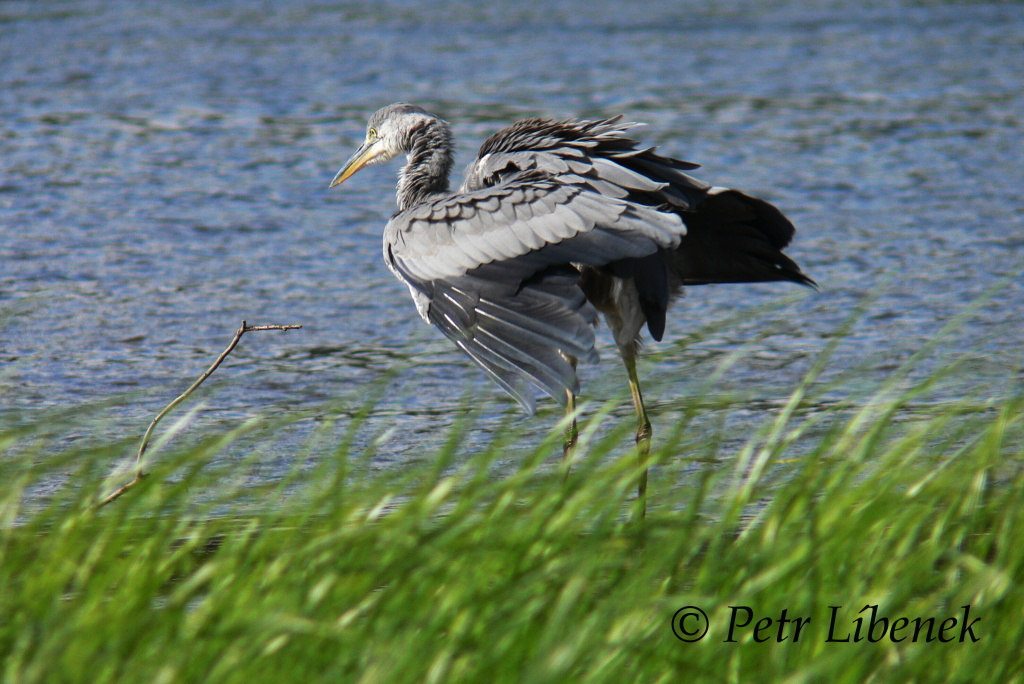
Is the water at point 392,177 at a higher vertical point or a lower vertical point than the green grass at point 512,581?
lower

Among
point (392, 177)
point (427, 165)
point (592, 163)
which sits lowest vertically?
point (392, 177)

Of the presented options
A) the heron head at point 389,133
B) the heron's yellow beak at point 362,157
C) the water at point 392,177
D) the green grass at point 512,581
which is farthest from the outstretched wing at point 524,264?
the heron's yellow beak at point 362,157

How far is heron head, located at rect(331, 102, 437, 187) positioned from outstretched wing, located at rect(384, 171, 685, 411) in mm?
1388

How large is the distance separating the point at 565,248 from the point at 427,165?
153cm

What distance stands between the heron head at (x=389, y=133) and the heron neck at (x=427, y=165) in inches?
5.0

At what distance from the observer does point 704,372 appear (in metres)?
6.25

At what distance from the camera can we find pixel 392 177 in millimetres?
10391

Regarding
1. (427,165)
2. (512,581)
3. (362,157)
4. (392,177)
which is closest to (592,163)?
(427,165)

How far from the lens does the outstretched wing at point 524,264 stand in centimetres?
452

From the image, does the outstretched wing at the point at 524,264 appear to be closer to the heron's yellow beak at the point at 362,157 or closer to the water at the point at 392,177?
the water at the point at 392,177

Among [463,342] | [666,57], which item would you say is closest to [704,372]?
[463,342]

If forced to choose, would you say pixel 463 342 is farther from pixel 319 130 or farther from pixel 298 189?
pixel 319 130

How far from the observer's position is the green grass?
2.68 metres

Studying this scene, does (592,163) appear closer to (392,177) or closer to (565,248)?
(565,248)
